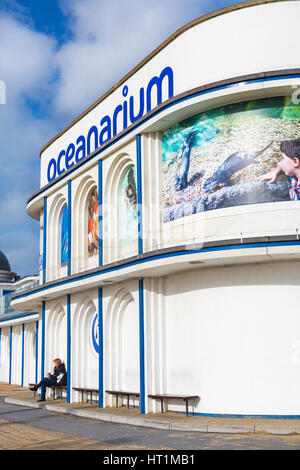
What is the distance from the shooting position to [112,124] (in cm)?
1773

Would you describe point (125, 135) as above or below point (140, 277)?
above

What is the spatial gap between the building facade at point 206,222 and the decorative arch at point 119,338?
1.3 inches

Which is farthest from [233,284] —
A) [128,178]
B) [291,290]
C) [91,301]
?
[91,301]

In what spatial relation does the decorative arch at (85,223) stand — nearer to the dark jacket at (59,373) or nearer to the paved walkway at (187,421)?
the dark jacket at (59,373)

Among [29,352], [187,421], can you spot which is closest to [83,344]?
[187,421]

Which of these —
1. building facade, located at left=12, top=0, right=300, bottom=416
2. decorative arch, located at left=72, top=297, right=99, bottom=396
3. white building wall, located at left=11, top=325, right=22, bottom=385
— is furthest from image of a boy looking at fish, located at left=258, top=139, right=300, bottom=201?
white building wall, located at left=11, top=325, right=22, bottom=385

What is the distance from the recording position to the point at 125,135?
53.2 feet

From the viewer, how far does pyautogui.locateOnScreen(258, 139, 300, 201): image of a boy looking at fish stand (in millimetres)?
12867

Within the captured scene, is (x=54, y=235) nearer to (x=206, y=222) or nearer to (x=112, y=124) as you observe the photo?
(x=112, y=124)

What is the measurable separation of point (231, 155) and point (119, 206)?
4975mm

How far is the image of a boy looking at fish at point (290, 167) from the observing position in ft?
42.2

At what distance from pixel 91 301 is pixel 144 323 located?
454 centimetres
